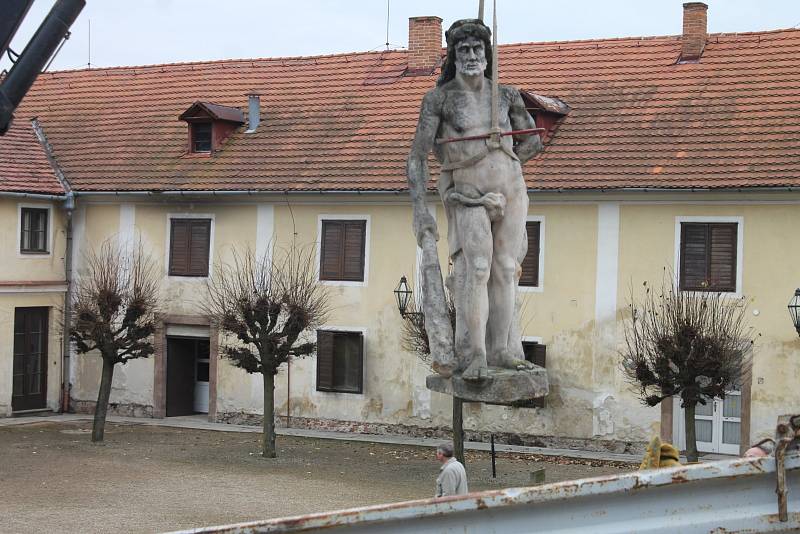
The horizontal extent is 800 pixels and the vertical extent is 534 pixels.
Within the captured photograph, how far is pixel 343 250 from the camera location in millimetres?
26875

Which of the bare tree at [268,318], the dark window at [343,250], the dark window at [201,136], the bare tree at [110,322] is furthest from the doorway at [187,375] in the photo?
the dark window at [201,136]

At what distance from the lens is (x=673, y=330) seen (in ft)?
67.2

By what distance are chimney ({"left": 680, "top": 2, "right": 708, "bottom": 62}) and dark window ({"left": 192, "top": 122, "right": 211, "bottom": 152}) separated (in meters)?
10.4

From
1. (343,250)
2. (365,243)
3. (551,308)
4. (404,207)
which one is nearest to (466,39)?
(551,308)

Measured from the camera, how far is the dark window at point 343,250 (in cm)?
2672

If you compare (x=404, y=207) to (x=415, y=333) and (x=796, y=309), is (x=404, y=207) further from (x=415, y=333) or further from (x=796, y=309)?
(x=796, y=309)

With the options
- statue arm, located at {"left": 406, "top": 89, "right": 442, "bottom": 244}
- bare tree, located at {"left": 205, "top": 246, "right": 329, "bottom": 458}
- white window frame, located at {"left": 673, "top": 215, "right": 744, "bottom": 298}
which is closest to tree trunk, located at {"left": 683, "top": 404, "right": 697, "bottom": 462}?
white window frame, located at {"left": 673, "top": 215, "right": 744, "bottom": 298}

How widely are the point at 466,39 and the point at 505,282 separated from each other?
179 centimetres

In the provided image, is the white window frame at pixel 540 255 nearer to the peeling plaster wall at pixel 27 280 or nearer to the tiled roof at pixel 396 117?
the tiled roof at pixel 396 117

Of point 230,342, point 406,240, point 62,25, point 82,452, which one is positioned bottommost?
point 82,452

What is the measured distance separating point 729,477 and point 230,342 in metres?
23.1

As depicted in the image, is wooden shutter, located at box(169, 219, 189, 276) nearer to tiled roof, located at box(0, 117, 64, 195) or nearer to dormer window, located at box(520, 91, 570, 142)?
tiled roof, located at box(0, 117, 64, 195)

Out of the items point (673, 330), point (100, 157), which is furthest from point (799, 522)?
point (100, 157)

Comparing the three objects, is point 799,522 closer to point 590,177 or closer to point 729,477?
point 729,477
